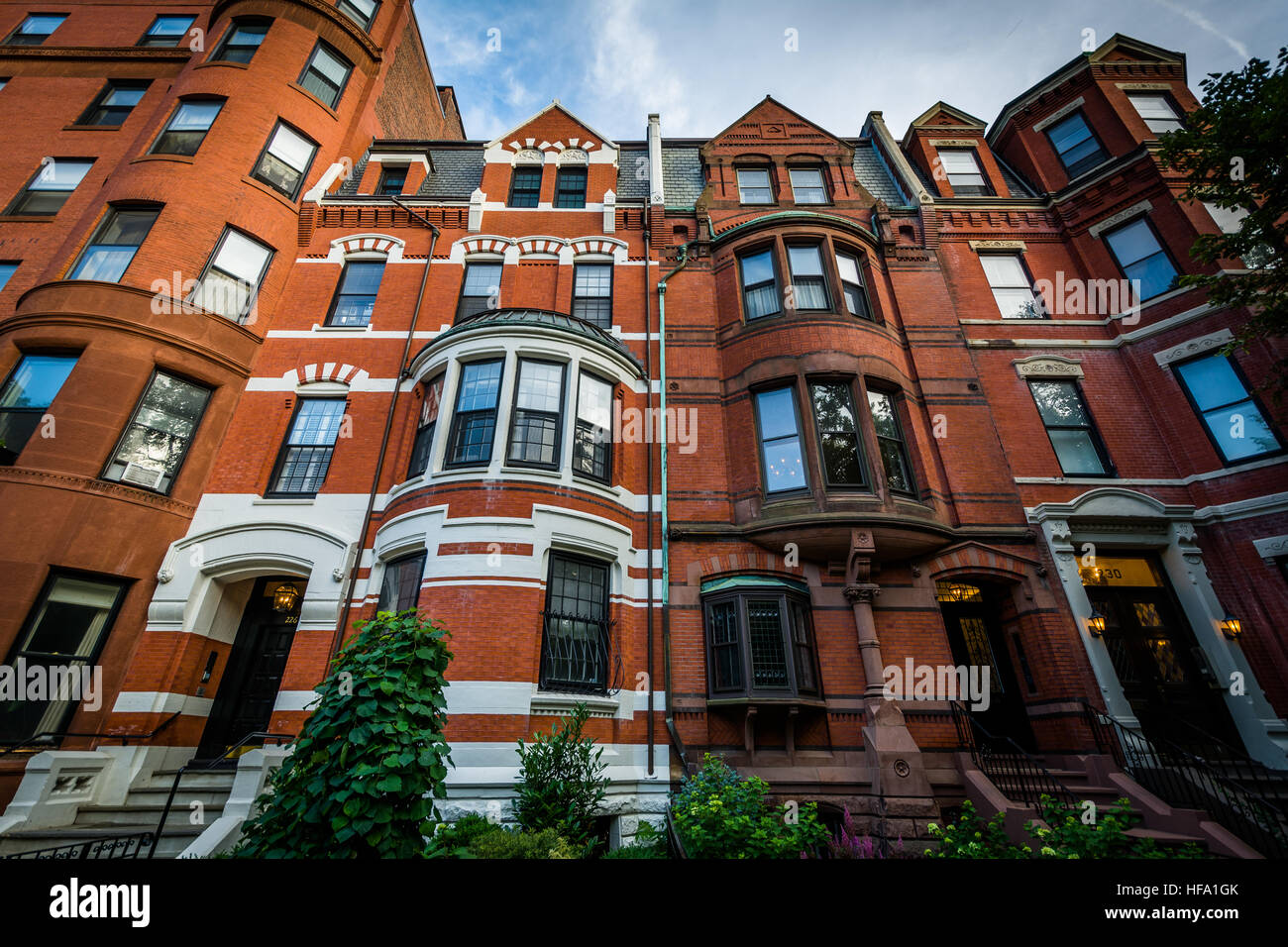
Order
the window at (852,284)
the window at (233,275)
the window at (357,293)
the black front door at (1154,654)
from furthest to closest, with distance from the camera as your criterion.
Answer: the window at (357,293), the window at (852,284), the window at (233,275), the black front door at (1154,654)

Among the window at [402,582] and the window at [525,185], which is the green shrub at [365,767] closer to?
the window at [402,582]

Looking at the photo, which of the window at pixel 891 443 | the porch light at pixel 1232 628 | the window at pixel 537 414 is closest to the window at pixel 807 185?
the window at pixel 891 443

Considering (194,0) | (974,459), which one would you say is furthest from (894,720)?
(194,0)

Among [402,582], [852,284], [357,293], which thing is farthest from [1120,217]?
[357,293]

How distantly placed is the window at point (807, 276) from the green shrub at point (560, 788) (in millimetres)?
10216

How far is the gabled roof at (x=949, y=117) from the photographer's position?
16875 millimetres

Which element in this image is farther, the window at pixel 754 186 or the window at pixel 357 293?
the window at pixel 754 186

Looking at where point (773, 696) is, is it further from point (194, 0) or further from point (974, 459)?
point (194, 0)

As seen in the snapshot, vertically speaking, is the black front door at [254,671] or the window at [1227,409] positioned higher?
the window at [1227,409]

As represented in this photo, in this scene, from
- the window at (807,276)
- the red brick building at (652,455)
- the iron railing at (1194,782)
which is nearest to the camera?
the iron railing at (1194,782)

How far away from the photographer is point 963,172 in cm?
1628

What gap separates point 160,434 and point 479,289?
7.72 meters

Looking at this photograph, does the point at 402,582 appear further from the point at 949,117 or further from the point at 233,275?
the point at 949,117
